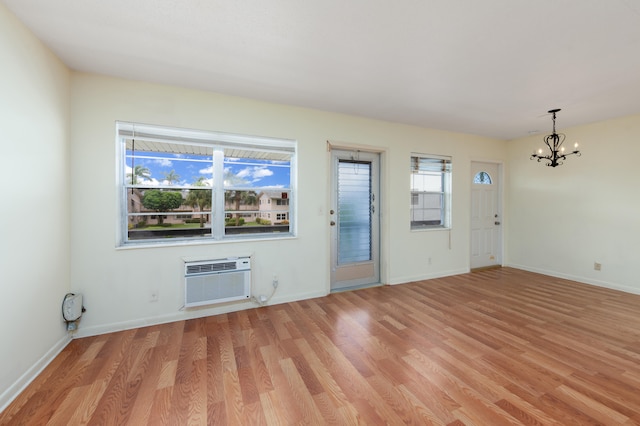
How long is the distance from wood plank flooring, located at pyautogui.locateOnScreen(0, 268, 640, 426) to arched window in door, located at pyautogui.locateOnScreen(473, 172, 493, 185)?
2632 millimetres

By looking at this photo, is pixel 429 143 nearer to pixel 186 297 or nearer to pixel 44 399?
pixel 186 297

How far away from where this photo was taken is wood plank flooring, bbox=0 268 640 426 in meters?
1.65

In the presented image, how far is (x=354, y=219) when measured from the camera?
4207 mm

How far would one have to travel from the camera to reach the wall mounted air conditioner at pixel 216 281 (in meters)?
2.96

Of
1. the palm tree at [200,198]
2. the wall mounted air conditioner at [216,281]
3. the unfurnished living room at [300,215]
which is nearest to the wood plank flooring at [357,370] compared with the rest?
the unfurnished living room at [300,215]

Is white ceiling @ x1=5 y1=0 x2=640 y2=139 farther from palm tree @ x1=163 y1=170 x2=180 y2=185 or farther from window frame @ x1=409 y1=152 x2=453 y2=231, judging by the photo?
window frame @ x1=409 y1=152 x2=453 y2=231

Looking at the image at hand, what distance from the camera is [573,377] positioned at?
1.99 m

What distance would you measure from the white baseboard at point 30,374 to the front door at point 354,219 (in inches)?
119

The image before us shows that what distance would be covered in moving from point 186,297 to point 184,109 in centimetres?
213

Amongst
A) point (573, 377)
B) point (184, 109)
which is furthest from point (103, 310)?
point (573, 377)

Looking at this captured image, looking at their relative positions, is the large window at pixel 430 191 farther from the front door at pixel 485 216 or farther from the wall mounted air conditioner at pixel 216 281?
the wall mounted air conditioner at pixel 216 281

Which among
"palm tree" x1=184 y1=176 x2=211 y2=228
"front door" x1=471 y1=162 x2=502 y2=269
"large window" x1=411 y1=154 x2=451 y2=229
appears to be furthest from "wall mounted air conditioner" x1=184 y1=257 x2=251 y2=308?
"front door" x1=471 y1=162 x2=502 y2=269

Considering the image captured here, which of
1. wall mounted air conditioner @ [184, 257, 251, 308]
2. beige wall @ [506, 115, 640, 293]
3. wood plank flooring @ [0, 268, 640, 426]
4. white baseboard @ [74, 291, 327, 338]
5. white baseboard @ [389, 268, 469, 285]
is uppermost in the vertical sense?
beige wall @ [506, 115, 640, 293]

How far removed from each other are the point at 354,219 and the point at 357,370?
2.43 meters
